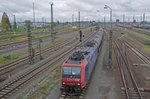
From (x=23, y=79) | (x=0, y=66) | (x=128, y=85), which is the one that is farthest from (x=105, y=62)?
(x=0, y=66)

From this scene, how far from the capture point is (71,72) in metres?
12.9

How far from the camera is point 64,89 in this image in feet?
43.1

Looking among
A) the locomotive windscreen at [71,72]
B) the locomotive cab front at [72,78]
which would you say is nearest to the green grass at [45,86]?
the locomotive cab front at [72,78]

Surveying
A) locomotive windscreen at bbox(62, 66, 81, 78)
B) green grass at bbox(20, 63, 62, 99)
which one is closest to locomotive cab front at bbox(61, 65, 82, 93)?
locomotive windscreen at bbox(62, 66, 81, 78)

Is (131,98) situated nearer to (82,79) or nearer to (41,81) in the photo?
(82,79)

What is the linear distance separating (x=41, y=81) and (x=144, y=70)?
44.9 feet

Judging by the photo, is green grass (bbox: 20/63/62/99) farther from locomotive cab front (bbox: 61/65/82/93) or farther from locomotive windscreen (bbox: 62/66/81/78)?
locomotive windscreen (bbox: 62/66/81/78)

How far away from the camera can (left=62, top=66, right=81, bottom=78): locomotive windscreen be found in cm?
1276

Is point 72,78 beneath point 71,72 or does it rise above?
beneath

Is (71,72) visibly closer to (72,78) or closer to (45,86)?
(72,78)

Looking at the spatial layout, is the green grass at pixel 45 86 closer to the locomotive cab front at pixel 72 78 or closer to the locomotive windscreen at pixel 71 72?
the locomotive cab front at pixel 72 78

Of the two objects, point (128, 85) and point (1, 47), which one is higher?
point (1, 47)

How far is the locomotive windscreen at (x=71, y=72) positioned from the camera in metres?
12.8

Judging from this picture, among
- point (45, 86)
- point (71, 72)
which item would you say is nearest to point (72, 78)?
point (71, 72)
